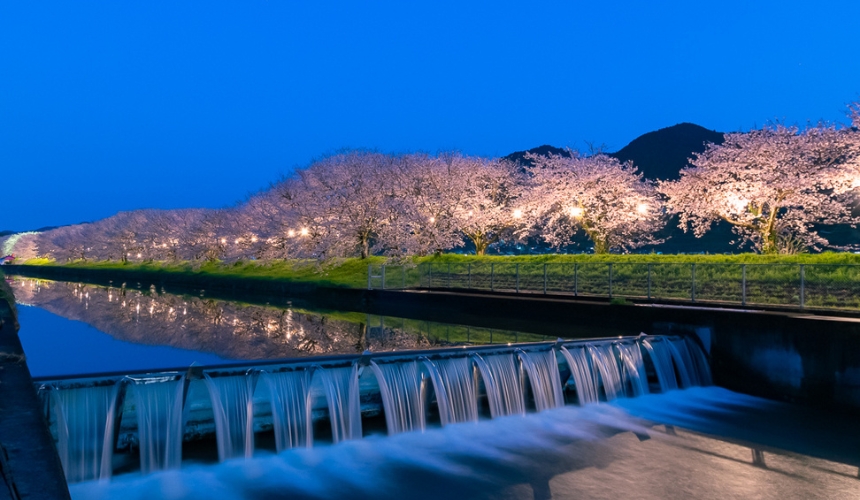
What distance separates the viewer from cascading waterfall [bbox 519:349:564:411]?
36.6 ft

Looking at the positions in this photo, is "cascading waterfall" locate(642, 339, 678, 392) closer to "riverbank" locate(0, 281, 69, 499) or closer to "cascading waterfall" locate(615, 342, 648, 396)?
"cascading waterfall" locate(615, 342, 648, 396)

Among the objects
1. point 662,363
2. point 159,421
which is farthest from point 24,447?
point 662,363

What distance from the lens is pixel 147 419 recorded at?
A: 794cm

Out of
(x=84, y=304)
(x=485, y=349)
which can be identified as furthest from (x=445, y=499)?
(x=84, y=304)

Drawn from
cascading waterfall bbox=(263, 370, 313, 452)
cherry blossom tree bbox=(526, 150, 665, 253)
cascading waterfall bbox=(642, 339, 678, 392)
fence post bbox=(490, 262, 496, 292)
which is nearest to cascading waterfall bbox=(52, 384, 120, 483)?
cascading waterfall bbox=(263, 370, 313, 452)

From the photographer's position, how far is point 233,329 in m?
22.6

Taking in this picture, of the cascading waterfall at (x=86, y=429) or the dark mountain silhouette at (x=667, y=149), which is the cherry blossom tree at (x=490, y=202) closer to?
the cascading waterfall at (x=86, y=429)

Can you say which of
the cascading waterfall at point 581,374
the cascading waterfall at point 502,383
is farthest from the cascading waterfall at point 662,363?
the cascading waterfall at point 502,383

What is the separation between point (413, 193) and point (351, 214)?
4451 millimetres

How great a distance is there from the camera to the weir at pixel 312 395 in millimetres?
7641

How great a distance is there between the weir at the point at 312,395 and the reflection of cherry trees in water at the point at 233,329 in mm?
6478

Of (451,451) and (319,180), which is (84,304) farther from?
(451,451)

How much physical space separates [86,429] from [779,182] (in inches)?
1186

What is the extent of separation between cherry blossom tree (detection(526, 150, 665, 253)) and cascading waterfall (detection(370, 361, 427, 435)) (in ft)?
93.0
